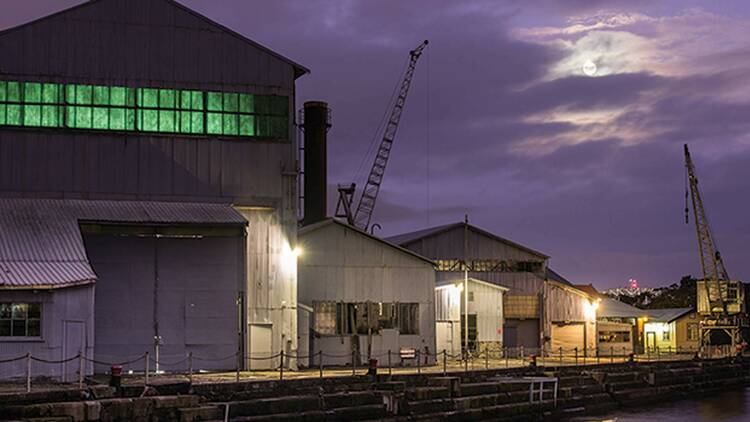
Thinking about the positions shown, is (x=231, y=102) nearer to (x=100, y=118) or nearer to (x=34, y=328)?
(x=100, y=118)

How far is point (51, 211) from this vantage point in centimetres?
4606

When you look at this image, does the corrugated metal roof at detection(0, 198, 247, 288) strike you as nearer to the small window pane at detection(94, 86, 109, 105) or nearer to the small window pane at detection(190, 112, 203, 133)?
the small window pane at detection(190, 112, 203, 133)

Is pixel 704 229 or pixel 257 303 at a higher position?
pixel 704 229

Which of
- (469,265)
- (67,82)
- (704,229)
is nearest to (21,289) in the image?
(67,82)

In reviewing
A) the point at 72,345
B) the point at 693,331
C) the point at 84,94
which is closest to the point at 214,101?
the point at 84,94

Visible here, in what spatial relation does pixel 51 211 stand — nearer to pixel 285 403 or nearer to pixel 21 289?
pixel 21 289

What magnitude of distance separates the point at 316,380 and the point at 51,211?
1413cm

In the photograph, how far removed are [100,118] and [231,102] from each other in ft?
19.4

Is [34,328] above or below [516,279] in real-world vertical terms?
below

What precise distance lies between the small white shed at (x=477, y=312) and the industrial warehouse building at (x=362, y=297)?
4716mm

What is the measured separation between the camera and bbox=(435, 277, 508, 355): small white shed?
202ft

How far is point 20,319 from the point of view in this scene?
40344 mm

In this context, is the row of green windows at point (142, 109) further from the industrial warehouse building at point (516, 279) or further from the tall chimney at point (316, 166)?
the industrial warehouse building at point (516, 279)

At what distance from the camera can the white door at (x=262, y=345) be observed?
161 feet
